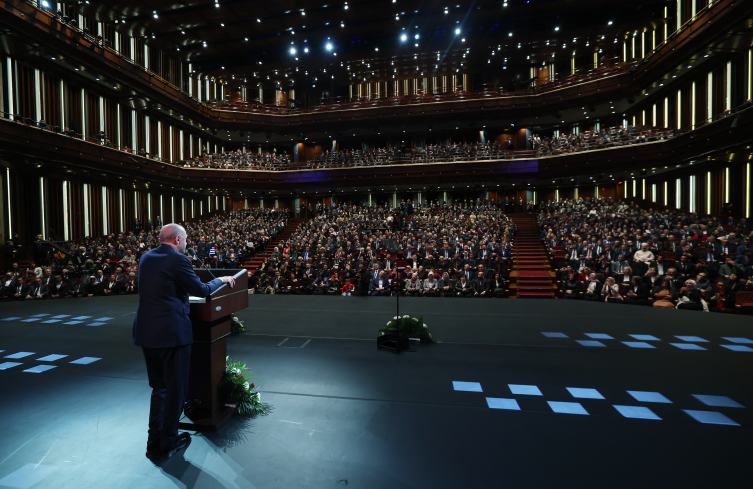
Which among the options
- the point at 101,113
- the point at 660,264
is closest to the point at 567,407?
the point at 660,264

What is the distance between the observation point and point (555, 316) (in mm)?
5250

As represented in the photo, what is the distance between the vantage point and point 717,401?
7.96 ft

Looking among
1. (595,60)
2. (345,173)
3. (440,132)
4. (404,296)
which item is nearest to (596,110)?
(595,60)

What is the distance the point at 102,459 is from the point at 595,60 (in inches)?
980

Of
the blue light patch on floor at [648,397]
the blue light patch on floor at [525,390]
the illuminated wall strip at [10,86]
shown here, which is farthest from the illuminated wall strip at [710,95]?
the illuminated wall strip at [10,86]

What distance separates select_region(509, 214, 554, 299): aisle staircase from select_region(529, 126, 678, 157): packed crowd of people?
14.6ft

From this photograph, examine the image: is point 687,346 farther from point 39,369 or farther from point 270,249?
point 270,249

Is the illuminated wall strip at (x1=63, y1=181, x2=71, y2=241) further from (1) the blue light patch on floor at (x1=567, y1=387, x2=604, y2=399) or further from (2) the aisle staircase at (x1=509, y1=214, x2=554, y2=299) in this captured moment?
(1) the blue light patch on floor at (x1=567, y1=387, x2=604, y2=399)

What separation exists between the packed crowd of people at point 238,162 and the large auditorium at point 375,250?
188 mm

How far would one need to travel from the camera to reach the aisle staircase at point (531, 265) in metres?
8.64

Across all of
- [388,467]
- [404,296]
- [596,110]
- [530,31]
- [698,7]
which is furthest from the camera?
[596,110]

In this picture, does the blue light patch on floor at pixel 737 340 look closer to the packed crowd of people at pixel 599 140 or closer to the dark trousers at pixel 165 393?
the dark trousers at pixel 165 393

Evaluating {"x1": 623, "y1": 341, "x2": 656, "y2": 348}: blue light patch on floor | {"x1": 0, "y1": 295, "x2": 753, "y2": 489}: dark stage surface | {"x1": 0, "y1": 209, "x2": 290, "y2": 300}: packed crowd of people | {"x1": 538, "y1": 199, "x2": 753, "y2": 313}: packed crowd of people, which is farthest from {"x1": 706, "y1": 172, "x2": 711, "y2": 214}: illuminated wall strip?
{"x1": 0, "y1": 209, "x2": 290, "y2": 300}: packed crowd of people

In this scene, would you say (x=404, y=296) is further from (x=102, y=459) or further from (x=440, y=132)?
(x=440, y=132)
